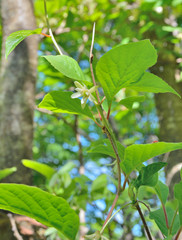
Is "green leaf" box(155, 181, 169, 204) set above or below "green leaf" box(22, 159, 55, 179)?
above

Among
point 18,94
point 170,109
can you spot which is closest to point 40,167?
point 18,94

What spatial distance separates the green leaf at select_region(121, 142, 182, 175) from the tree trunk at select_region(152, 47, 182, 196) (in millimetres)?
890

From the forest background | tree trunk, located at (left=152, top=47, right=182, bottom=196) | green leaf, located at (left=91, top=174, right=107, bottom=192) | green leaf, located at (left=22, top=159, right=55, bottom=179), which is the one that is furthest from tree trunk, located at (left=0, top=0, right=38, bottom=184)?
tree trunk, located at (left=152, top=47, right=182, bottom=196)

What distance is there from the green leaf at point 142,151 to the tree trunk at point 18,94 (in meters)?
0.59

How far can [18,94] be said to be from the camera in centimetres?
97

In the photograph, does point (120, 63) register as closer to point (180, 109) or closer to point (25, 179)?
point (25, 179)

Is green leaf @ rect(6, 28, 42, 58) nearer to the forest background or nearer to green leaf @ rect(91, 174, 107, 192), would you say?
the forest background

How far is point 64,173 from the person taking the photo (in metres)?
0.77

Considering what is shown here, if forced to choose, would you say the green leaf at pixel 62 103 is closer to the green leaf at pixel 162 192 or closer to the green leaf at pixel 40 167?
the green leaf at pixel 162 192

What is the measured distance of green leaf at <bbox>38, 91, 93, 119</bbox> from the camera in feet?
1.03

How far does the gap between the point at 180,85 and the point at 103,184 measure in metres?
0.90

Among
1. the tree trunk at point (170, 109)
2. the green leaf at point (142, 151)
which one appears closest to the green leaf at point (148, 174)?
the green leaf at point (142, 151)

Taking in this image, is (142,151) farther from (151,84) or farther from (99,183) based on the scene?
(99,183)

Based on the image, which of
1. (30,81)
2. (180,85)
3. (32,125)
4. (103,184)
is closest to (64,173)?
(103,184)
